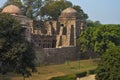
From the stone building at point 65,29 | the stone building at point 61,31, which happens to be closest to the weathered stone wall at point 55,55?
the stone building at point 61,31

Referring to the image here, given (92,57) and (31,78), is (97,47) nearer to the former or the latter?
(92,57)

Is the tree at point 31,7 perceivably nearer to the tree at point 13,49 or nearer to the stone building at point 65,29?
the stone building at point 65,29

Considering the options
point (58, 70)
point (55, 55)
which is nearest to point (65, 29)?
point (55, 55)

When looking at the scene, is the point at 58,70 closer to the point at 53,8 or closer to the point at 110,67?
the point at 110,67

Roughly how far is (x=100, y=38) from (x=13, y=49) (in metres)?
22.3

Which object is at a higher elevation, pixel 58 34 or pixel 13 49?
pixel 13 49

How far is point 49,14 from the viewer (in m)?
67.4

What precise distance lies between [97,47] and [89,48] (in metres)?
2.56

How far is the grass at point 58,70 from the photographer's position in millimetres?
38794

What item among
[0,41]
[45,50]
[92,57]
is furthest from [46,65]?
[0,41]

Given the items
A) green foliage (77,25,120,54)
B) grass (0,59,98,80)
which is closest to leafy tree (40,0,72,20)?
green foliage (77,25,120,54)

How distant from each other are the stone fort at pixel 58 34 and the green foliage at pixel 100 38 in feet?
8.57

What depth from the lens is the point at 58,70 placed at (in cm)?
4416

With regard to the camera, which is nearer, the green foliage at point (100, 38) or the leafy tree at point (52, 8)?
the green foliage at point (100, 38)
